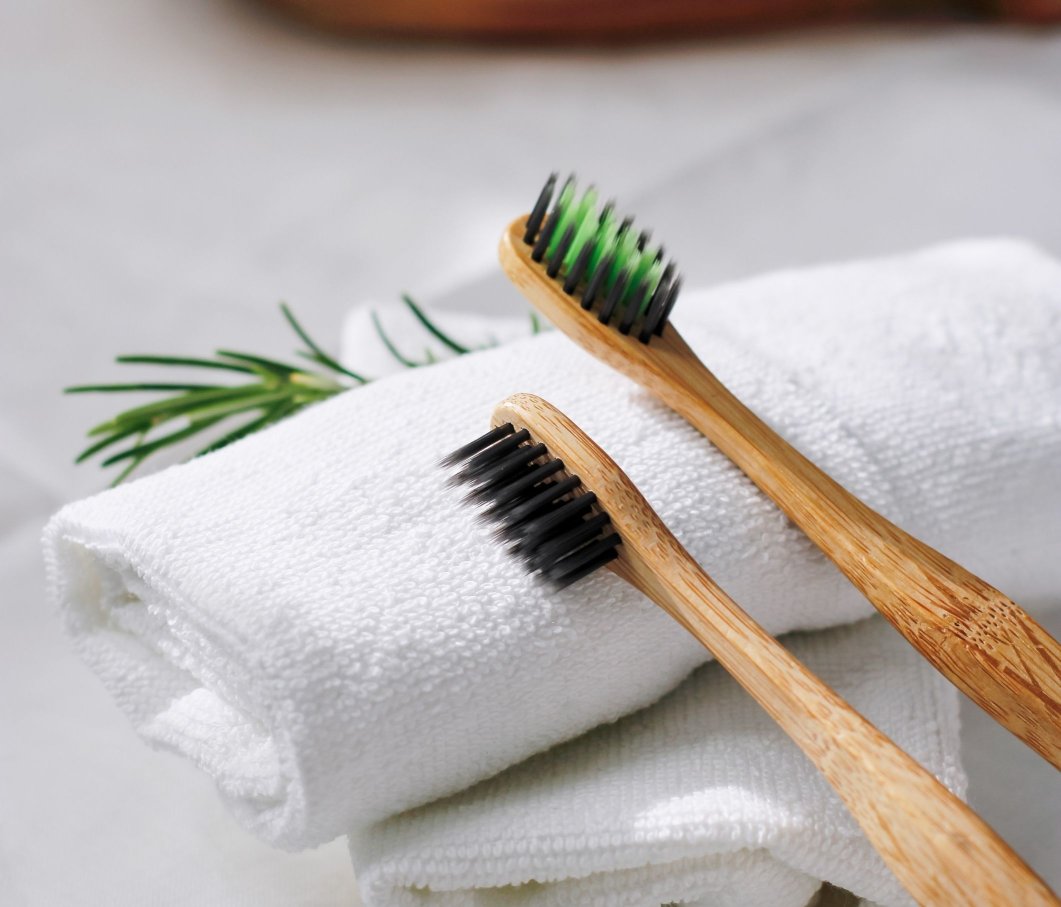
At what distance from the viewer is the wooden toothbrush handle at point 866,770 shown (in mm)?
296

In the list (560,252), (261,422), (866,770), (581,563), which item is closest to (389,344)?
(261,422)

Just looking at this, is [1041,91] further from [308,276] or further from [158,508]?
[158,508]

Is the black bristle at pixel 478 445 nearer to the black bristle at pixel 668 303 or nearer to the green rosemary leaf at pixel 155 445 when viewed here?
the black bristle at pixel 668 303

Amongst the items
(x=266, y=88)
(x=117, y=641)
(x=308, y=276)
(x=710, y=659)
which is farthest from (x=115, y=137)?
(x=710, y=659)

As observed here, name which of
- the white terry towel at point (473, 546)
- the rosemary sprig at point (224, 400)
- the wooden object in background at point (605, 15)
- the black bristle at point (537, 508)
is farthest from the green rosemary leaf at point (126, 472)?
the wooden object in background at point (605, 15)

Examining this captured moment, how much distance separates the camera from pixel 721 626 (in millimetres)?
368

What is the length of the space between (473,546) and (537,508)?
0.03 meters

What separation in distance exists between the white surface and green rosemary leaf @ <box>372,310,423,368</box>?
0.14m

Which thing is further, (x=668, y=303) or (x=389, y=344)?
(x=389, y=344)

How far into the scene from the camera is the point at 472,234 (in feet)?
3.05

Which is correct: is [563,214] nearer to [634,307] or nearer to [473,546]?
[634,307]

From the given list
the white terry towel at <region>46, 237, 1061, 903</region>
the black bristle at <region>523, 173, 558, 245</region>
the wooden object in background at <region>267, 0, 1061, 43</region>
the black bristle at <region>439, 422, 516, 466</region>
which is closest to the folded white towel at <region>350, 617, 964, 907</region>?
the white terry towel at <region>46, 237, 1061, 903</region>

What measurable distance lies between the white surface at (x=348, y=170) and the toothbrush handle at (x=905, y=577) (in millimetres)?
311

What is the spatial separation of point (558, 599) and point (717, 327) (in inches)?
7.7
